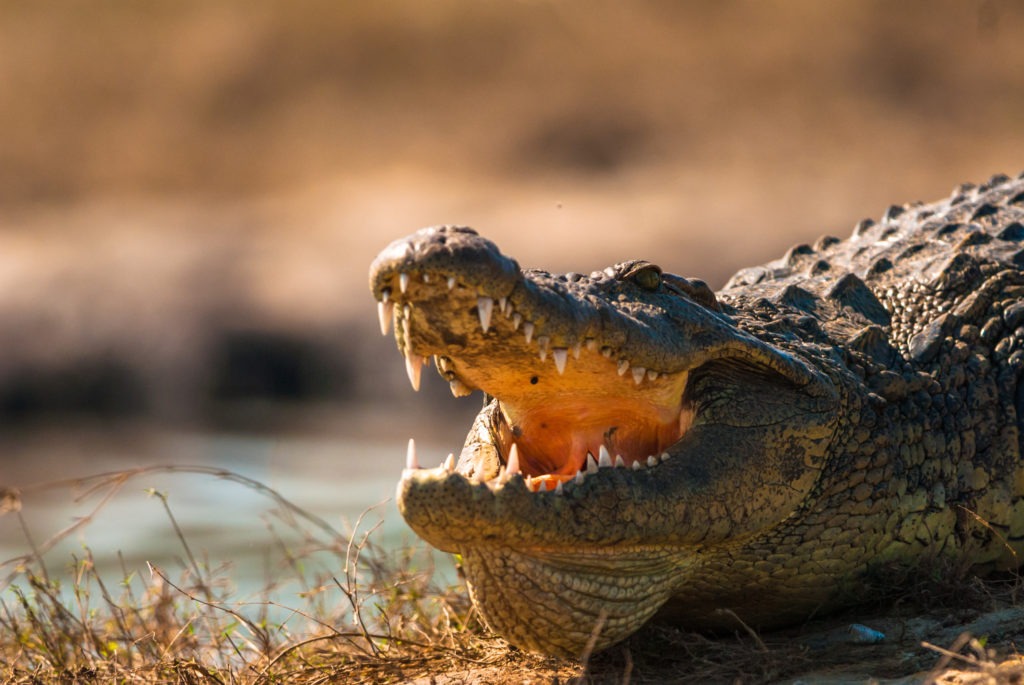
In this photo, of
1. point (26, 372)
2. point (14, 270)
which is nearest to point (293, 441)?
point (26, 372)

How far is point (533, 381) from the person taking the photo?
321 centimetres

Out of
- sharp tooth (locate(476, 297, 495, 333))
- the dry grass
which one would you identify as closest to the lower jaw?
the dry grass

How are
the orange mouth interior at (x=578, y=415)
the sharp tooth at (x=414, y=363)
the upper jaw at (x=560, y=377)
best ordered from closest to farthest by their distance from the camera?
1. the upper jaw at (x=560, y=377)
2. the sharp tooth at (x=414, y=363)
3. the orange mouth interior at (x=578, y=415)

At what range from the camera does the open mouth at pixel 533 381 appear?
283cm

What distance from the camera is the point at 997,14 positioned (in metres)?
13.6

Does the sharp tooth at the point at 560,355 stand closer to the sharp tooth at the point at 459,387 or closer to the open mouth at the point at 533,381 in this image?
the open mouth at the point at 533,381

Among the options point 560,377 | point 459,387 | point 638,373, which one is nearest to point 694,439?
point 638,373

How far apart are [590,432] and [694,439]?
1.06 feet

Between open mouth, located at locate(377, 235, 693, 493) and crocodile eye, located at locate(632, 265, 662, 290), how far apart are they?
24cm

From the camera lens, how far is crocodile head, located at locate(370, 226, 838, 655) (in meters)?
2.77

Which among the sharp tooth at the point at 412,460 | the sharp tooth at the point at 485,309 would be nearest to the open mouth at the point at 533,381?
the sharp tooth at the point at 485,309

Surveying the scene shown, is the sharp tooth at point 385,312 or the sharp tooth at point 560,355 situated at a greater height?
the sharp tooth at point 385,312

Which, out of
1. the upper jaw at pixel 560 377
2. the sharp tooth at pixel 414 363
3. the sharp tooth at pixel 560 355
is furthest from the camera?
the sharp tooth at pixel 414 363

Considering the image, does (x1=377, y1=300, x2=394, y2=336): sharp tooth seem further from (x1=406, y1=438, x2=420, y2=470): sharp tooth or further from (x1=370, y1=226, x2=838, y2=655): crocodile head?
(x1=406, y1=438, x2=420, y2=470): sharp tooth
